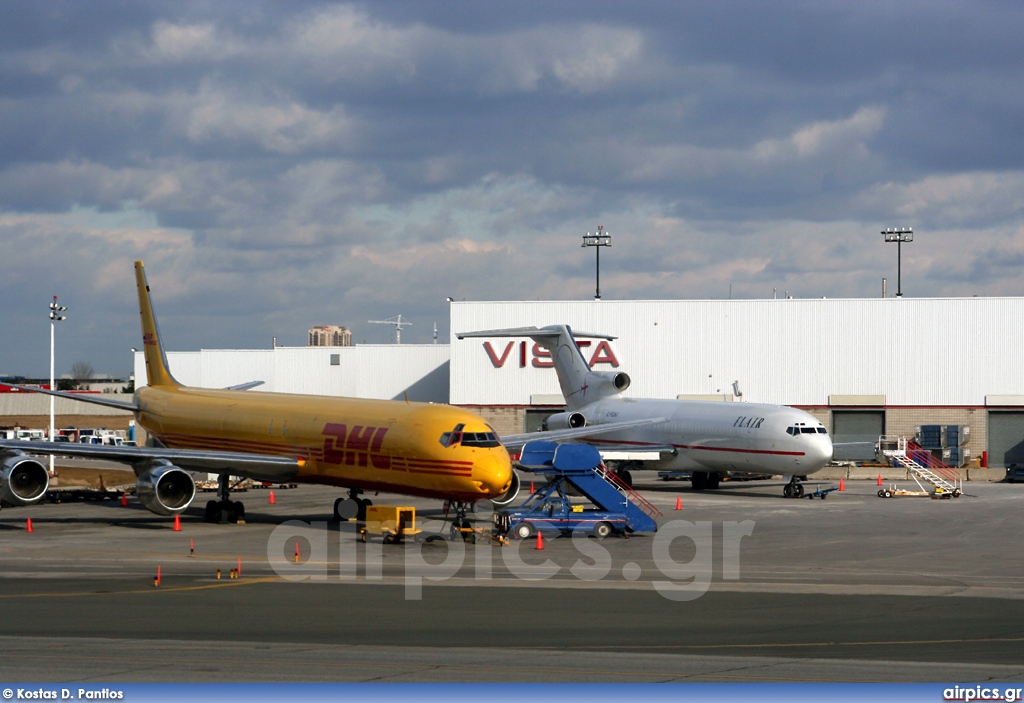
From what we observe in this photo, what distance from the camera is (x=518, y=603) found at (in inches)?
927

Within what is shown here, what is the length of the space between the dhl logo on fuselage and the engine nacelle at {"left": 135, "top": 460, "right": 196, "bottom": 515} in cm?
460

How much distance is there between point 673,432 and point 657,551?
26.4 metres

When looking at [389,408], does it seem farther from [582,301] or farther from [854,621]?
[582,301]

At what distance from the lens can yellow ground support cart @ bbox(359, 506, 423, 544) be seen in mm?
34656

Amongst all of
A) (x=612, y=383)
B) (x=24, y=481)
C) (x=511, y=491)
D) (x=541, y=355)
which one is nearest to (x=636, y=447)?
(x=612, y=383)

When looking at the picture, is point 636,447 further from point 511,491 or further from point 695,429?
point 511,491

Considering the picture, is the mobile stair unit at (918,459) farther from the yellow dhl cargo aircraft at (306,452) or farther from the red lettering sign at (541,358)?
the yellow dhl cargo aircraft at (306,452)

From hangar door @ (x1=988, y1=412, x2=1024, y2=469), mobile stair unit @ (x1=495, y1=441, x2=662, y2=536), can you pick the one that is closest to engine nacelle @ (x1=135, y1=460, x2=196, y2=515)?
mobile stair unit @ (x1=495, y1=441, x2=662, y2=536)

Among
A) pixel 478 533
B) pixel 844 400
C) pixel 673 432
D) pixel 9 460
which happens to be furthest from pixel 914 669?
pixel 844 400

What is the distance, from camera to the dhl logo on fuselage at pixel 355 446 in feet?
123

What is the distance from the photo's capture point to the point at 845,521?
42.7m

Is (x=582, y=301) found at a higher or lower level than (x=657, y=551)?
higher

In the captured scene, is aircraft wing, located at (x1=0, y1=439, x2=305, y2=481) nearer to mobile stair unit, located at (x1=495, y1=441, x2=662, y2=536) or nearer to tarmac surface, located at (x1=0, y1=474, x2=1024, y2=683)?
tarmac surface, located at (x1=0, y1=474, x2=1024, y2=683)

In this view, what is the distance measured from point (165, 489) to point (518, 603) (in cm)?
1883
